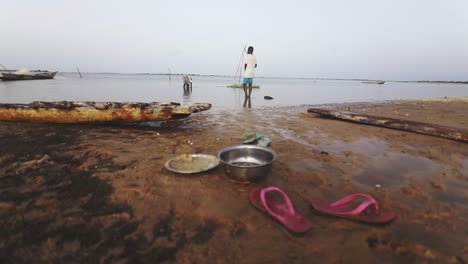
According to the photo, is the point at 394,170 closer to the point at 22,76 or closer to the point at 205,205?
the point at 205,205

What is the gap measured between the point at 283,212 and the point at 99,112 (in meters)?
4.88

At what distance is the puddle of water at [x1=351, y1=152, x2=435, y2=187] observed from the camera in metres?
2.75

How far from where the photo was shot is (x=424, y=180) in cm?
280

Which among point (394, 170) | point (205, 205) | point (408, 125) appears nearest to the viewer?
point (205, 205)

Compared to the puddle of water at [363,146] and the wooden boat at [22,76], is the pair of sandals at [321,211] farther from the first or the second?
the wooden boat at [22,76]

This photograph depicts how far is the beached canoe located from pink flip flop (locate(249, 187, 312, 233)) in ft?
10.3

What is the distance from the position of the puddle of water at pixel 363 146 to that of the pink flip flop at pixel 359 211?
2.02 metres

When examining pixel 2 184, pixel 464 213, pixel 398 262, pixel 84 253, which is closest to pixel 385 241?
pixel 398 262

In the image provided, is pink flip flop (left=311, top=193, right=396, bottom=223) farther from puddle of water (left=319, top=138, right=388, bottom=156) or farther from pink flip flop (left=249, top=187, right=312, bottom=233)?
puddle of water (left=319, top=138, right=388, bottom=156)

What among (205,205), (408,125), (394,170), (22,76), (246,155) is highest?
(22,76)

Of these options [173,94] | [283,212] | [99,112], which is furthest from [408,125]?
[173,94]

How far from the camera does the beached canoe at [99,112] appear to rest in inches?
193

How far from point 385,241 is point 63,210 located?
113 inches

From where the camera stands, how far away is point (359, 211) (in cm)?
193
